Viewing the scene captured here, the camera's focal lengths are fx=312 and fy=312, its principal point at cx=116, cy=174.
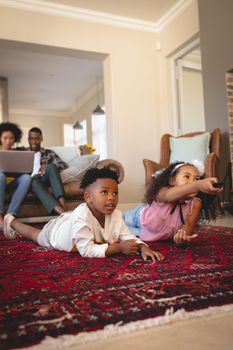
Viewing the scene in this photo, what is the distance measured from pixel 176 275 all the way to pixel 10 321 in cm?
54

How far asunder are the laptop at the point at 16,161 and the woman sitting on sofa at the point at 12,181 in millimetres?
65

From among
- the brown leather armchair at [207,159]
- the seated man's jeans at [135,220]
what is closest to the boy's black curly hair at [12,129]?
the brown leather armchair at [207,159]

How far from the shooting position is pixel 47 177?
3.12 m

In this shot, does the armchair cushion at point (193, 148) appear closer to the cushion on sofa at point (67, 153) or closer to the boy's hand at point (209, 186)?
the cushion on sofa at point (67, 153)

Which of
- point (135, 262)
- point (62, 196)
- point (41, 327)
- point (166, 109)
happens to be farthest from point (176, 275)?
point (166, 109)

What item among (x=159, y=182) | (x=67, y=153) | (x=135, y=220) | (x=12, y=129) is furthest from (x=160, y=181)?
(x=67, y=153)

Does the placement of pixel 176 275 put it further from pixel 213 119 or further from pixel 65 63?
pixel 65 63

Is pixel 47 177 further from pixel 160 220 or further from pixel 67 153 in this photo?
pixel 160 220

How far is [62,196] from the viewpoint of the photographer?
116 inches

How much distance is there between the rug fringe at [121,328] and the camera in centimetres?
57

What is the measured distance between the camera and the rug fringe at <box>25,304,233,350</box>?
57 cm

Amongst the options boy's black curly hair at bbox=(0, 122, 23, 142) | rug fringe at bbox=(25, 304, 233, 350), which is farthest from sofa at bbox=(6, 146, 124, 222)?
rug fringe at bbox=(25, 304, 233, 350)

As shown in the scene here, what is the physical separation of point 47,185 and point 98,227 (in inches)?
74.4

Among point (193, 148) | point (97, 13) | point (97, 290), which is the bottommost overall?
point (97, 290)
